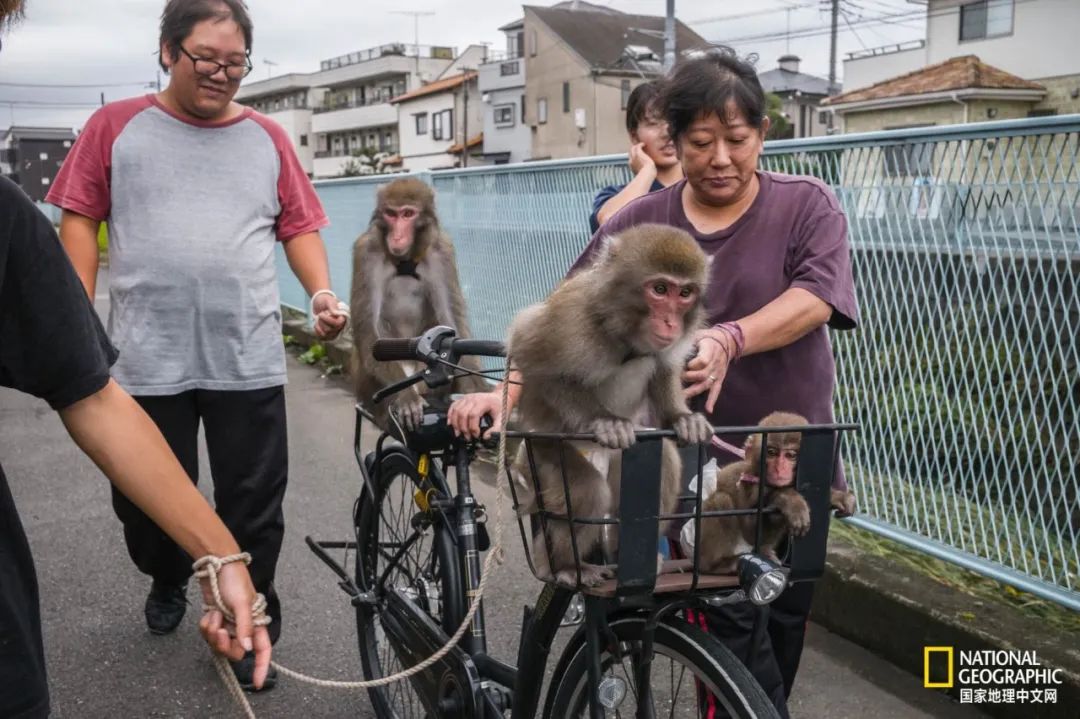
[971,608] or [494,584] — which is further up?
[971,608]

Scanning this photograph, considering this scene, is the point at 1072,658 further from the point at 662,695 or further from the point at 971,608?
the point at 662,695

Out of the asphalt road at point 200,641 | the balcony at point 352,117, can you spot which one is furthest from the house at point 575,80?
the asphalt road at point 200,641

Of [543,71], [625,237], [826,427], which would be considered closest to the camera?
[826,427]

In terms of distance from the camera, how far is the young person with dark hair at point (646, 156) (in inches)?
148

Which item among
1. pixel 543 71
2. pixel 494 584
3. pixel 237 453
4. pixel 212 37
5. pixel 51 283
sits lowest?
pixel 494 584

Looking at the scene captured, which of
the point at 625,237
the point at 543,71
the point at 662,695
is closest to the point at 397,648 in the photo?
the point at 662,695

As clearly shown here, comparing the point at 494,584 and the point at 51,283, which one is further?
the point at 494,584

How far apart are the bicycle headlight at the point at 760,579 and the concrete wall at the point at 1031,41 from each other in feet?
92.9

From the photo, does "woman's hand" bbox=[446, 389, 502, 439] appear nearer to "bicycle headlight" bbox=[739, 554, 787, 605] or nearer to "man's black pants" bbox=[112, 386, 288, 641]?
"bicycle headlight" bbox=[739, 554, 787, 605]

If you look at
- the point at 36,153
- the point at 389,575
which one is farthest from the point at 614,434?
the point at 36,153

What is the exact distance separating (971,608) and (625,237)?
226 cm

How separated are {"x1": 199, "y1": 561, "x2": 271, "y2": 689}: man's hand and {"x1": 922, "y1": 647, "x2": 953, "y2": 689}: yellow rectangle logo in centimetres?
266

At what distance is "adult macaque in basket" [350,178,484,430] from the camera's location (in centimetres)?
491

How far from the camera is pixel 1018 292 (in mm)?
3402
